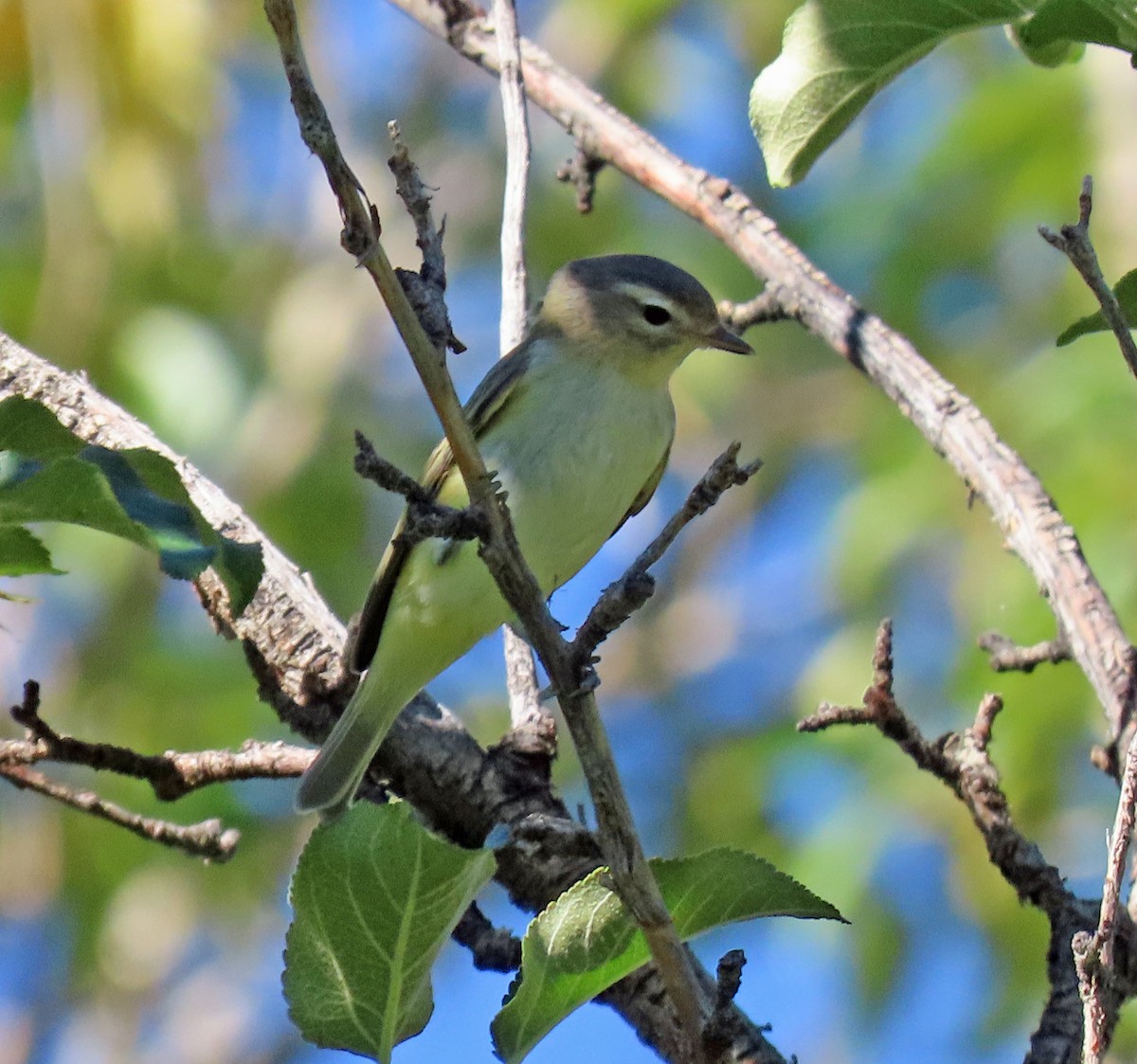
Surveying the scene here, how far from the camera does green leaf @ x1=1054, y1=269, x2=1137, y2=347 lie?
2.11 metres

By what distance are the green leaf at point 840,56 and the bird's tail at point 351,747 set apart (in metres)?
1.22

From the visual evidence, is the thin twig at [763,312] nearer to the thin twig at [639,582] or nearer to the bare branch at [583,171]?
the bare branch at [583,171]

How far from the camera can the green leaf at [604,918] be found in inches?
70.6

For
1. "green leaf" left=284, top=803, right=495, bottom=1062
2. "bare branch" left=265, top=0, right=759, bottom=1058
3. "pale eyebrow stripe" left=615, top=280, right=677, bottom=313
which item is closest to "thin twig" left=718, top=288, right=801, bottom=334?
"pale eyebrow stripe" left=615, top=280, right=677, bottom=313

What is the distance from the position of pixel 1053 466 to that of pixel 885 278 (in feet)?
9.82

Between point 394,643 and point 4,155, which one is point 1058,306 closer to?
point 394,643

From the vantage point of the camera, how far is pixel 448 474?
12.3ft

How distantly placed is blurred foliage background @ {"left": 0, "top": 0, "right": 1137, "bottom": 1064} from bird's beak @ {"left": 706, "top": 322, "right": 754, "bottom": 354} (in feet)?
2.93

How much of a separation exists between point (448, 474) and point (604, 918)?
2.06 m

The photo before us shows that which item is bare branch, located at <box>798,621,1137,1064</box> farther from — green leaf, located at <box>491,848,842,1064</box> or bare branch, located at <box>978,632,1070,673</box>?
green leaf, located at <box>491,848,842,1064</box>

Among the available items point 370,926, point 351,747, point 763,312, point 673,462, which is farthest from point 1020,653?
point 673,462

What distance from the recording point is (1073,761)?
457cm

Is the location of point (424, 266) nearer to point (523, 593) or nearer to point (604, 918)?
point (523, 593)

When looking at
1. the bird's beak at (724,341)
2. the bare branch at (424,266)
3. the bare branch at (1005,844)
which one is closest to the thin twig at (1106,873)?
the bare branch at (1005,844)
